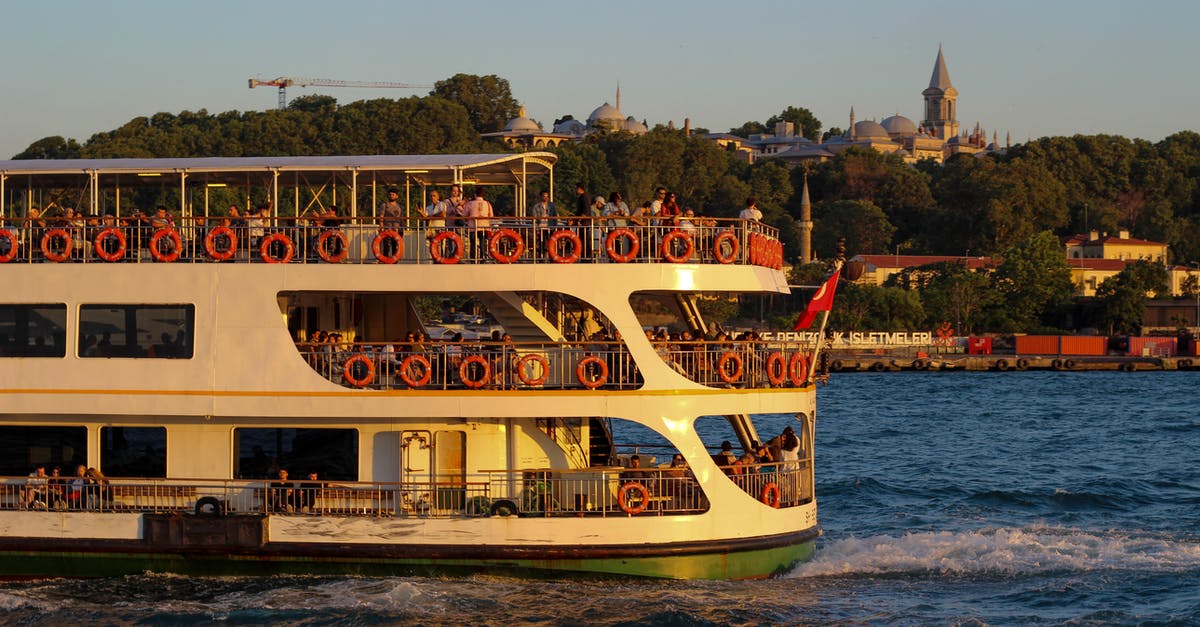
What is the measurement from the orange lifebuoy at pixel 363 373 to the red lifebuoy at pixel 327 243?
1171 millimetres

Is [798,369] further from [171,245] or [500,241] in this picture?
[171,245]

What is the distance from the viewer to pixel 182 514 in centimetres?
Answer: 1938

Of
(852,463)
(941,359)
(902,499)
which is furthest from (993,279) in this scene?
(902,499)

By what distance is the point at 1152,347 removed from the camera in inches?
4026

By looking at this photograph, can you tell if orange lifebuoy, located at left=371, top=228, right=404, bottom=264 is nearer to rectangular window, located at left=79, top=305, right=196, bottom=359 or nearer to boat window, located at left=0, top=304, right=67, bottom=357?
rectangular window, located at left=79, top=305, right=196, bottom=359

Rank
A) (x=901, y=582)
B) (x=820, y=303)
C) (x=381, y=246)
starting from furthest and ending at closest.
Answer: (x=901, y=582)
(x=820, y=303)
(x=381, y=246)

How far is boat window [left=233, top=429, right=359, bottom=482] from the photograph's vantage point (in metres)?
19.9

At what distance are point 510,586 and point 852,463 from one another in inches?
820

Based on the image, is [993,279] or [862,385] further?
[993,279]

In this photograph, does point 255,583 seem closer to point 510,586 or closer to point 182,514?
point 182,514

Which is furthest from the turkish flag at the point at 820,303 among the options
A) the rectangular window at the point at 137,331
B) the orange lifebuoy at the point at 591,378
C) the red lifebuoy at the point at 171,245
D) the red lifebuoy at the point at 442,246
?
the red lifebuoy at the point at 171,245

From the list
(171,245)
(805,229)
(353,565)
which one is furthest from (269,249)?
(805,229)

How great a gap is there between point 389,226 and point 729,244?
3.95 metres

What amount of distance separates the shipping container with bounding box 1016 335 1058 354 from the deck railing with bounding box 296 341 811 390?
84914mm
